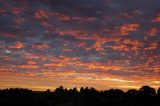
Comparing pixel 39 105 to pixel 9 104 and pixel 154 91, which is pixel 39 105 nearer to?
pixel 9 104

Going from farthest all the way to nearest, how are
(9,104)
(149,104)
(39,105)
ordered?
1. (149,104)
2. (39,105)
3. (9,104)

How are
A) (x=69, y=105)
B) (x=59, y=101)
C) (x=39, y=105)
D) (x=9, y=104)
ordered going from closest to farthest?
(x=9, y=104) → (x=39, y=105) → (x=69, y=105) → (x=59, y=101)

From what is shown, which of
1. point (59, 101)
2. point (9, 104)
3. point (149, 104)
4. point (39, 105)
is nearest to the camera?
point (9, 104)

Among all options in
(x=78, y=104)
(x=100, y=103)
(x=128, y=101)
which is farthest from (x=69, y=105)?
(x=128, y=101)

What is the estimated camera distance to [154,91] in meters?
139

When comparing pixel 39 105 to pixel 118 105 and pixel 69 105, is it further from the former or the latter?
pixel 118 105

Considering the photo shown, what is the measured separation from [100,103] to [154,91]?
3987 centimetres

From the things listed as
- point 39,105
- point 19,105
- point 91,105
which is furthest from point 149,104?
point 19,105

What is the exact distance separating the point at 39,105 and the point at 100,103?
23.3 m

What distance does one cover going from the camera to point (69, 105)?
393 feet

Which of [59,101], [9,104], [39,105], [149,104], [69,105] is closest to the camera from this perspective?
[9,104]

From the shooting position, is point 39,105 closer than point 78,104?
Yes

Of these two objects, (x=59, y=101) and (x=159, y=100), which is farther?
(x=59, y=101)

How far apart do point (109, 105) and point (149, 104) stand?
14.9m
